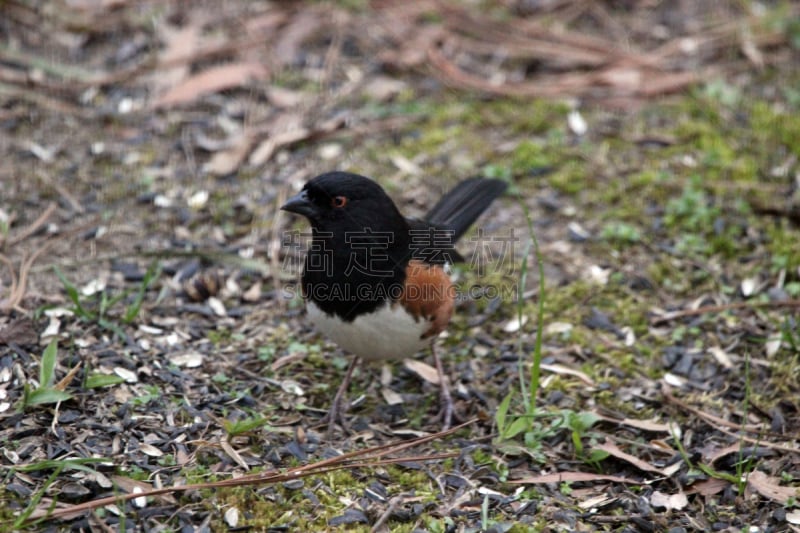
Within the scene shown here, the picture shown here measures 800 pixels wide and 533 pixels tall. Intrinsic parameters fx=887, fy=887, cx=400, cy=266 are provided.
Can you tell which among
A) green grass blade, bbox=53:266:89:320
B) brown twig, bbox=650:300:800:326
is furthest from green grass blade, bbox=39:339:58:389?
brown twig, bbox=650:300:800:326

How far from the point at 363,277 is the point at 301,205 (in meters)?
0.36

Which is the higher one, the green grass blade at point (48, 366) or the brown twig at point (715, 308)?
the brown twig at point (715, 308)

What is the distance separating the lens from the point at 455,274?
4250 mm

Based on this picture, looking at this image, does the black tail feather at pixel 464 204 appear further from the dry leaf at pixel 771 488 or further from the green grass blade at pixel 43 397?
the green grass blade at pixel 43 397

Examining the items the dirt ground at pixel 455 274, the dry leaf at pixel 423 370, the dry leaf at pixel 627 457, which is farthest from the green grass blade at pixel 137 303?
the dry leaf at pixel 627 457

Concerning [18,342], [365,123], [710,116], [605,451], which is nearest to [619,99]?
[710,116]

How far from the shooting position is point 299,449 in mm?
3139

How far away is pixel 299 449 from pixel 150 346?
0.80 metres

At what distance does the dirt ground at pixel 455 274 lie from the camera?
294cm

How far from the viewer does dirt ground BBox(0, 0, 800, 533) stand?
2.94m

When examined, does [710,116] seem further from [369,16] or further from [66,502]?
[66,502]

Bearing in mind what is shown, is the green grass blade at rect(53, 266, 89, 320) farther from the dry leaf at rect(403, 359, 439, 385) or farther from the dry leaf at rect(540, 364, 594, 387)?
the dry leaf at rect(540, 364, 594, 387)

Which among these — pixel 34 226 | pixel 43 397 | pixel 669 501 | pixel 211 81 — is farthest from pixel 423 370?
pixel 211 81

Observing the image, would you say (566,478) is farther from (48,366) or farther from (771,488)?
(48,366)
